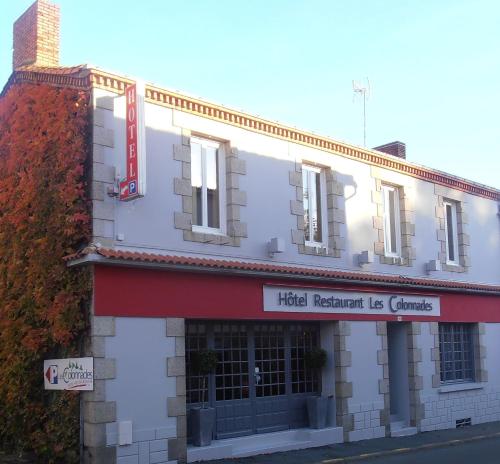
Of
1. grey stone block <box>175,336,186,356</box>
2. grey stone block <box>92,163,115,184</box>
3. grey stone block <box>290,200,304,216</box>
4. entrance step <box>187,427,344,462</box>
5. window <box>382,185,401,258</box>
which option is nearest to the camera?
grey stone block <box>92,163,115,184</box>

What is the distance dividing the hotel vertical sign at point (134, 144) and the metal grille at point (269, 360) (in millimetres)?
4376

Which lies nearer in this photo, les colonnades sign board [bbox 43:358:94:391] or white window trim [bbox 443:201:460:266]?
les colonnades sign board [bbox 43:358:94:391]

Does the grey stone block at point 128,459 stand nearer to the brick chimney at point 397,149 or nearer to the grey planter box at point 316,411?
the grey planter box at point 316,411


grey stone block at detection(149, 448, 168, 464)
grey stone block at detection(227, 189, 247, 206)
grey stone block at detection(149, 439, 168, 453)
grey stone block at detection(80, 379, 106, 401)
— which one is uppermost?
grey stone block at detection(227, 189, 247, 206)

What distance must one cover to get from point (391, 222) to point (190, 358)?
23.3 ft

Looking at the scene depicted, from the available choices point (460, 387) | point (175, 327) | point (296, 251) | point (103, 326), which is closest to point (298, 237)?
point (296, 251)

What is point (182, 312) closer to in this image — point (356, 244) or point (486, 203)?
point (356, 244)

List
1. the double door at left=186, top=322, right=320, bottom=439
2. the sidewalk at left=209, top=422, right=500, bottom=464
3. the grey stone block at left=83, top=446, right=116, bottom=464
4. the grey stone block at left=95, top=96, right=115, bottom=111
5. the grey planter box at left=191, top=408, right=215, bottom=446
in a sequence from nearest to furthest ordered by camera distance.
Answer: the grey stone block at left=83, top=446, right=116, bottom=464 < the grey stone block at left=95, top=96, right=115, bottom=111 < the grey planter box at left=191, top=408, right=215, bottom=446 < the sidewalk at left=209, top=422, right=500, bottom=464 < the double door at left=186, top=322, right=320, bottom=439

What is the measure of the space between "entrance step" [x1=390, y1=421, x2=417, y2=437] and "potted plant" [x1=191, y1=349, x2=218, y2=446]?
5.30 metres

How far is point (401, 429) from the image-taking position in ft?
52.1

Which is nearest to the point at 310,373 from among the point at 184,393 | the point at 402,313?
the point at 402,313

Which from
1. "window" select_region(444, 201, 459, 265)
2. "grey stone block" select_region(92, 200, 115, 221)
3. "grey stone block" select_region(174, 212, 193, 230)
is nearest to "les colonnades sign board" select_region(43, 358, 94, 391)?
"grey stone block" select_region(92, 200, 115, 221)

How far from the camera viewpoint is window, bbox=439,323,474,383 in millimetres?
18103

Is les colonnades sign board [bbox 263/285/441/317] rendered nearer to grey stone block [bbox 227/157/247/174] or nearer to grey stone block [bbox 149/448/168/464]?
grey stone block [bbox 227/157/247/174]
